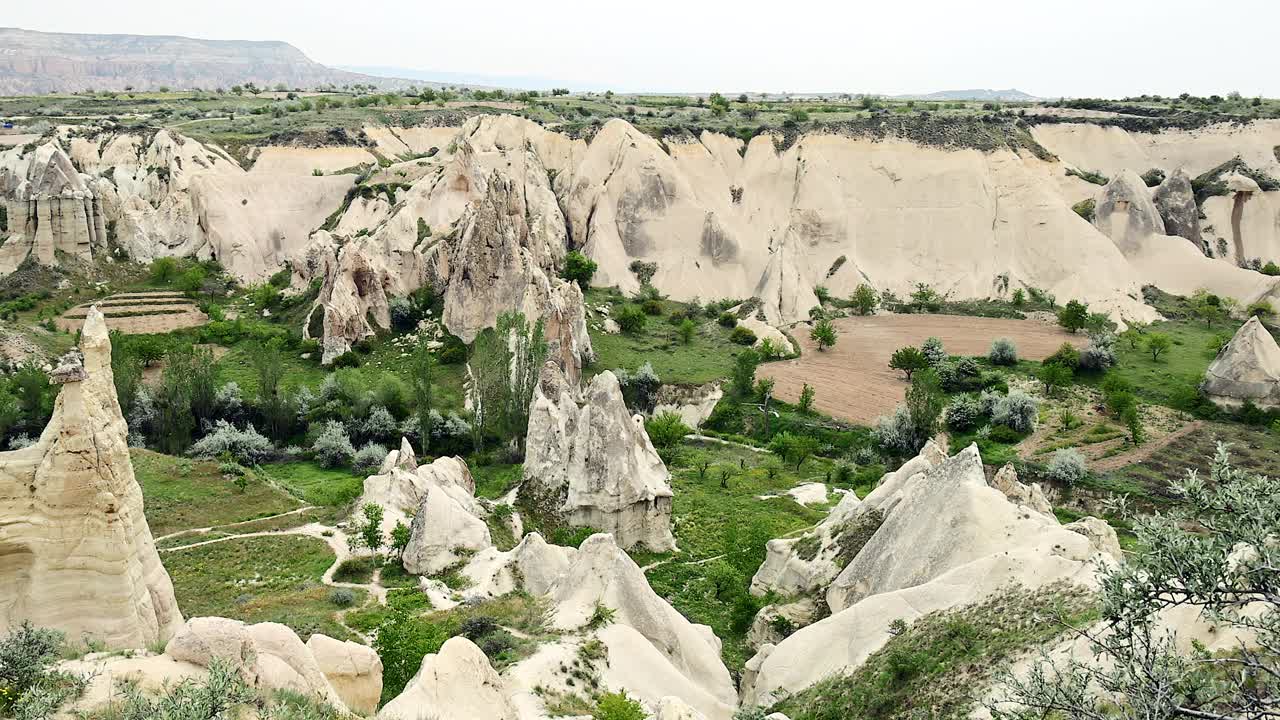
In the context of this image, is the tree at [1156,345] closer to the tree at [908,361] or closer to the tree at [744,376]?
the tree at [908,361]

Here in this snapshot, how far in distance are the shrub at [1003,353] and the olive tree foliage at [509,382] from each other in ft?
97.7

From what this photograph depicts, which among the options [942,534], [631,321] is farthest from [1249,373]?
[631,321]

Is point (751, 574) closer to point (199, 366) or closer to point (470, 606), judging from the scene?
point (470, 606)

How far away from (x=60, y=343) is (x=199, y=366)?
12583 mm

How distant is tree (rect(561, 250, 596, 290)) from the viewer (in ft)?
218

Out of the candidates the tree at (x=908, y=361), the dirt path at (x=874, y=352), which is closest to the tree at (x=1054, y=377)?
the dirt path at (x=874, y=352)

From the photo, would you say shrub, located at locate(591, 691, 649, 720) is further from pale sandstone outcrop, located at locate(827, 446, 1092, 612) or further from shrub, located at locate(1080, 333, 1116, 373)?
shrub, located at locate(1080, 333, 1116, 373)

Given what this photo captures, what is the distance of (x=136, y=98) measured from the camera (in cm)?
12156

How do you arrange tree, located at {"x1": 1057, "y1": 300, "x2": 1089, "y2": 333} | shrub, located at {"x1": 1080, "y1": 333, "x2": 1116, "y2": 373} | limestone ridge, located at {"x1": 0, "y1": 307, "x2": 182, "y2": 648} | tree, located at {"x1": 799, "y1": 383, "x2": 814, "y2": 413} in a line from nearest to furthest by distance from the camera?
limestone ridge, located at {"x1": 0, "y1": 307, "x2": 182, "y2": 648}
tree, located at {"x1": 799, "y1": 383, "x2": 814, "y2": 413}
shrub, located at {"x1": 1080, "y1": 333, "x2": 1116, "y2": 373}
tree, located at {"x1": 1057, "y1": 300, "x2": 1089, "y2": 333}

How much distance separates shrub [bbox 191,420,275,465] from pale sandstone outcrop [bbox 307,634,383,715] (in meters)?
28.2

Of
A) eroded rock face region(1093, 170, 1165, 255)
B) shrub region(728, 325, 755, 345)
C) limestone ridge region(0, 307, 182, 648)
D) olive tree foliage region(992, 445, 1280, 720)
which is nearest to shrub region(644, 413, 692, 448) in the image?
shrub region(728, 325, 755, 345)

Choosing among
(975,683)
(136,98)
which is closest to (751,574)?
(975,683)

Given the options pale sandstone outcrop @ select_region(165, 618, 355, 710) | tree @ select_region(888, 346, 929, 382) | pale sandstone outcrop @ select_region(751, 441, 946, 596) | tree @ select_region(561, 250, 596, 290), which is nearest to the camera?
pale sandstone outcrop @ select_region(165, 618, 355, 710)

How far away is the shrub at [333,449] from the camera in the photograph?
42375mm
